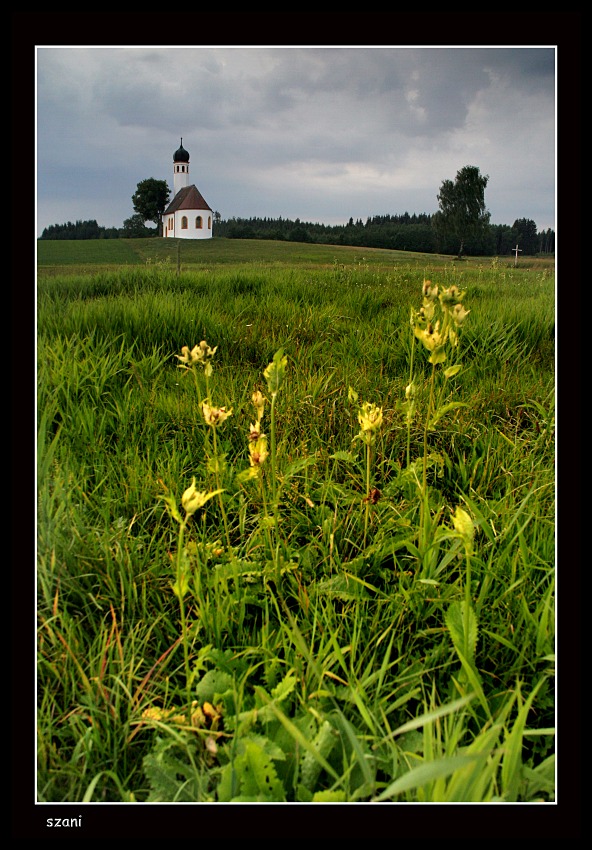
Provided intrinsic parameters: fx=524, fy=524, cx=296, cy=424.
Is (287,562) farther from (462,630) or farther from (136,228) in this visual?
(136,228)

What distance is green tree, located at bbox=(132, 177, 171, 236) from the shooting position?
7.11 feet

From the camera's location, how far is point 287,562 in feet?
4.93

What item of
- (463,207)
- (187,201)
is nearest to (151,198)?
(187,201)

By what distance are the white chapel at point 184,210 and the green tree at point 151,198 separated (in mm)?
43

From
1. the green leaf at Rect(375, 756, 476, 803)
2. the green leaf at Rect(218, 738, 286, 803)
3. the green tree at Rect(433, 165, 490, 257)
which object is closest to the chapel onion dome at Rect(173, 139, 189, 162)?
the green tree at Rect(433, 165, 490, 257)

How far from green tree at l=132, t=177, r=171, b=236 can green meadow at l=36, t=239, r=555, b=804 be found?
31cm

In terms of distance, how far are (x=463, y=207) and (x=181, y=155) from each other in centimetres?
137

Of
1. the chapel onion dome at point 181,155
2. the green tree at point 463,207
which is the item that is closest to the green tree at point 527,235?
the green tree at point 463,207

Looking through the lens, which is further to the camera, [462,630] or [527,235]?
[527,235]

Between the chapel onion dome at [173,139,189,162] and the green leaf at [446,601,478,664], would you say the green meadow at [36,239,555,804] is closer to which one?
the green leaf at [446,601,478,664]

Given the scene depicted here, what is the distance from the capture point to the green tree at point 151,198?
2.17m

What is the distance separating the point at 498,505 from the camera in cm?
173

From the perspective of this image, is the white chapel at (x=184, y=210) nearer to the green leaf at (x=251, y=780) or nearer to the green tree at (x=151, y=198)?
the green tree at (x=151, y=198)

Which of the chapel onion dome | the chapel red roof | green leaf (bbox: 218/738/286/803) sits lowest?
green leaf (bbox: 218/738/286/803)
